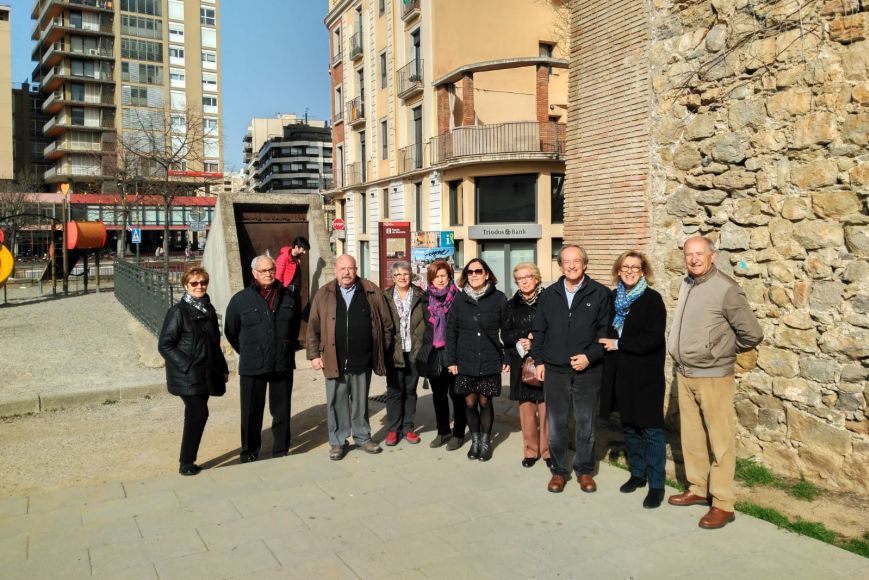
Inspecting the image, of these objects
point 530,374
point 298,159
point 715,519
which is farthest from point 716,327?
point 298,159

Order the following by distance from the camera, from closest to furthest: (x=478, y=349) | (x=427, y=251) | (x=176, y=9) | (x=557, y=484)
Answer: (x=557, y=484) < (x=478, y=349) < (x=427, y=251) < (x=176, y=9)

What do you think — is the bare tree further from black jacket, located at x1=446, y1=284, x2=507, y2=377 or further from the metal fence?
black jacket, located at x1=446, y1=284, x2=507, y2=377

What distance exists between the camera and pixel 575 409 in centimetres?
528

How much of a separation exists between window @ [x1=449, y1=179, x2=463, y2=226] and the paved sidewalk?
80.2 ft

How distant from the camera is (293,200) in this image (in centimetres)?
1192

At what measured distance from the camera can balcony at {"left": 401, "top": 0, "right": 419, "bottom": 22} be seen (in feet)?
103

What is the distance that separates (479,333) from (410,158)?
27903 millimetres

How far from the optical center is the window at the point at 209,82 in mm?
76375

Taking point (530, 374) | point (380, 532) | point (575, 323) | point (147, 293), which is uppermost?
point (575, 323)

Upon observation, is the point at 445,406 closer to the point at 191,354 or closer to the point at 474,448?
the point at 474,448

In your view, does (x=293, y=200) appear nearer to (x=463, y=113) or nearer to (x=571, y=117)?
(x=571, y=117)

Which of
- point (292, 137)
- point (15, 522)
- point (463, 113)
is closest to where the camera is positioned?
point (15, 522)

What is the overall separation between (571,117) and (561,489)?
416 centimetres

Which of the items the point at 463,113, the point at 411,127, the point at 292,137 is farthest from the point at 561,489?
the point at 292,137
